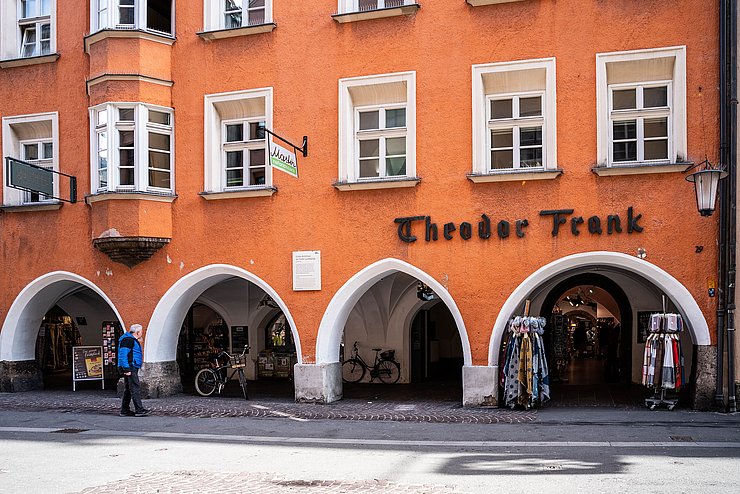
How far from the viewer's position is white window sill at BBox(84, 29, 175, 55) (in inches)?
642

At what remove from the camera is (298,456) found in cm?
1043

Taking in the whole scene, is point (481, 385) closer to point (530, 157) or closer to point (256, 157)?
point (530, 157)

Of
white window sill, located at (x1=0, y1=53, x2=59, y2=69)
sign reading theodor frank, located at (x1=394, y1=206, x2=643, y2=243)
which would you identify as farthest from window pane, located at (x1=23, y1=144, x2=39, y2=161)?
sign reading theodor frank, located at (x1=394, y1=206, x2=643, y2=243)

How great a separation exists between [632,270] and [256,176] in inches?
291

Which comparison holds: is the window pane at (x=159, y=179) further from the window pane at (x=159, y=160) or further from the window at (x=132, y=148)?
the window pane at (x=159, y=160)

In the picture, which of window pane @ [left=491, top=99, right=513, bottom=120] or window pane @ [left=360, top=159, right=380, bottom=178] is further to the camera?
window pane @ [left=360, top=159, right=380, bottom=178]

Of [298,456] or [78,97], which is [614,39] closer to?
[298,456]

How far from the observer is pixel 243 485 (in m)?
8.69

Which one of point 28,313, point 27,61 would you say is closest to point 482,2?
point 27,61

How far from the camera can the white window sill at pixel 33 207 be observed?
57.1 ft

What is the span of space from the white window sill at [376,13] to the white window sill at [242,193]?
3.44m

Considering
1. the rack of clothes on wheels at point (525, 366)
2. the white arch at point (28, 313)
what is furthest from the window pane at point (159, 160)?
the rack of clothes on wheels at point (525, 366)

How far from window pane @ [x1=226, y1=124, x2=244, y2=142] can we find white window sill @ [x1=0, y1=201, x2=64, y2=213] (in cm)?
392

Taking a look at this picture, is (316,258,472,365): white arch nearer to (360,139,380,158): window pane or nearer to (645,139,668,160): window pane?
(360,139,380,158): window pane
